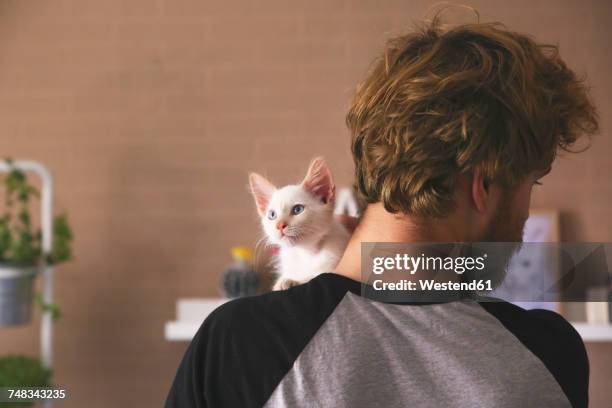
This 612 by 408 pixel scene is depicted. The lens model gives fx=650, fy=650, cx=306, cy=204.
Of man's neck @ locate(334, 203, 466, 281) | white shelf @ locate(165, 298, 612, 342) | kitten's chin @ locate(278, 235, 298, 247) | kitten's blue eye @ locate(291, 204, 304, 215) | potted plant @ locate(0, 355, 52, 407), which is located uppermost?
kitten's blue eye @ locate(291, 204, 304, 215)

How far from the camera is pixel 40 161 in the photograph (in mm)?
2447

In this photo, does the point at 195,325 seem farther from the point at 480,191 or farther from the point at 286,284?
the point at 480,191

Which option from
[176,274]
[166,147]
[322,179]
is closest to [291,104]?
[166,147]

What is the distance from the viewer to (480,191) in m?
0.61

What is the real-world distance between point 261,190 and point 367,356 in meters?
0.38

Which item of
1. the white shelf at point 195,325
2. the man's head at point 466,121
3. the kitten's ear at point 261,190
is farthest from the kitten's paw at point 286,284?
the white shelf at point 195,325

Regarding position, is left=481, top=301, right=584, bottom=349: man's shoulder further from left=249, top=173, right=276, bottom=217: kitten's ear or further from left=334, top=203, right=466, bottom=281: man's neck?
left=249, top=173, right=276, bottom=217: kitten's ear

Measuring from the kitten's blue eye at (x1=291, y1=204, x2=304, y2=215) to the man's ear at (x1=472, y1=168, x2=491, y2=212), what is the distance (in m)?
0.30

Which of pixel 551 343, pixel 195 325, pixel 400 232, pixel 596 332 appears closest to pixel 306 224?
pixel 400 232

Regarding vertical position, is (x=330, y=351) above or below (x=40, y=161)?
below

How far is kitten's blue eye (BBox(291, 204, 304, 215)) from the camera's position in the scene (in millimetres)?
865

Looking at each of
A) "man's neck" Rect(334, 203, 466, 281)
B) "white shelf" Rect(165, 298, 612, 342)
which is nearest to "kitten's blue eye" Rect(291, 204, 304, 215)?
"man's neck" Rect(334, 203, 466, 281)

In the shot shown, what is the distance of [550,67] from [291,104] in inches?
71.7

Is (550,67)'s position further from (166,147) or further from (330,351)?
(166,147)
